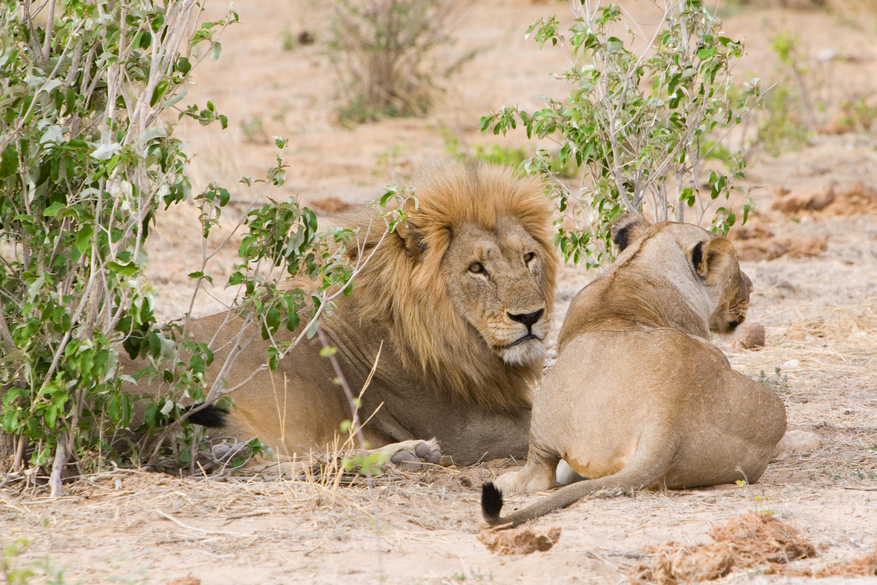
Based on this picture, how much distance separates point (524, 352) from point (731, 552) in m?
1.71

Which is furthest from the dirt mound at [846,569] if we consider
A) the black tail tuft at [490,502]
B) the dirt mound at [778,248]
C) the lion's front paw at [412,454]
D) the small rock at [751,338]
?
the dirt mound at [778,248]

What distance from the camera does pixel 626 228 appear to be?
15.5 ft

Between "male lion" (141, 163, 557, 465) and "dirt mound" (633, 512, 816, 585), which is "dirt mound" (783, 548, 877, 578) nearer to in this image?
"dirt mound" (633, 512, 816, 585)

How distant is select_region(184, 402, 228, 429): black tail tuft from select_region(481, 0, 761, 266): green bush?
6.70ft

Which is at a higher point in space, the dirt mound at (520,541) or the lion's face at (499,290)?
the lion's face at (499,290)

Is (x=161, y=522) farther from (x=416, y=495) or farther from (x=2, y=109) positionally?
(x=2, y=109)

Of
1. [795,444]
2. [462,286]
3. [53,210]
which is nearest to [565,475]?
[462,286]

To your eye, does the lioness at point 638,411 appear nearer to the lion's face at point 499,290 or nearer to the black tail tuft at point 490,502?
the black tail tuft at point 490,502

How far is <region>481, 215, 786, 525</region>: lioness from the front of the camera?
347cm

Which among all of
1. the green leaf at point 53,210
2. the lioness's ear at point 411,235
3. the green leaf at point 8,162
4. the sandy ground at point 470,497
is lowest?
the sandy ground at point 470,497

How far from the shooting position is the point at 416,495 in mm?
3668

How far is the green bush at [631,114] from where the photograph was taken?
5.07 meters

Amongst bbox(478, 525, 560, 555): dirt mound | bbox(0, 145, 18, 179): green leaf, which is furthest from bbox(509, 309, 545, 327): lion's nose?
bbox(0, 145, 18, 179): green leaf

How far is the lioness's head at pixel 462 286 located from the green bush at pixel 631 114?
583 mm
